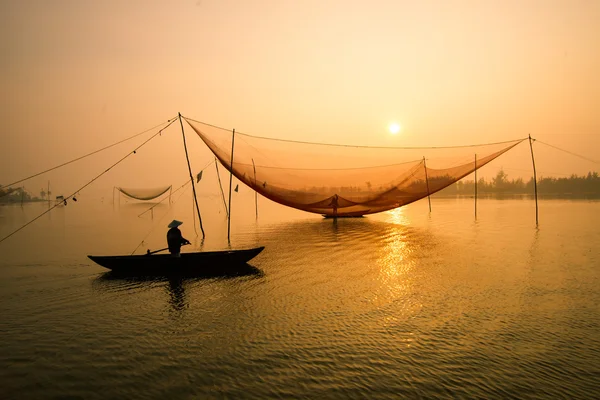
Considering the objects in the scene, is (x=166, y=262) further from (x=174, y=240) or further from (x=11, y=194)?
(x=11, y=194)

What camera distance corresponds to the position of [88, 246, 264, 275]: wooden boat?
10391 millimetres

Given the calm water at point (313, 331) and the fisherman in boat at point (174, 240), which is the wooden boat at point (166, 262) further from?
the calm water at point (313, 331)

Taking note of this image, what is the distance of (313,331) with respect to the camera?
6.12 m

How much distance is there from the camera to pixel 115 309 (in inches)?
298

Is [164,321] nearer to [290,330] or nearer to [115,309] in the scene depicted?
[115,309]

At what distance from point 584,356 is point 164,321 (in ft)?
21.6

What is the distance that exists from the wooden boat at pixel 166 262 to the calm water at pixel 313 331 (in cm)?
49

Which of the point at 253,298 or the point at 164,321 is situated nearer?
the point at 164,321

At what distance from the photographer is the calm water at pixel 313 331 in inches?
174

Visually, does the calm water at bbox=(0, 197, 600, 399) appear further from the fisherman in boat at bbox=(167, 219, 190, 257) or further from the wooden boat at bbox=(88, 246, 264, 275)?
the fisherman in boat at bbox=(167, 219, 190, 257)

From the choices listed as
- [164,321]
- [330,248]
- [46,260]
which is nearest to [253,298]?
[164,321]

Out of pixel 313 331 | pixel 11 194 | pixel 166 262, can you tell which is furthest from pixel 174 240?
pixel 11 194

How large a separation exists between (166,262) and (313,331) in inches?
232

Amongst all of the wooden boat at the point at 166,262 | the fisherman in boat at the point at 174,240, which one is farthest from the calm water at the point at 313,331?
the fisherman in boat at the point at 174,240
